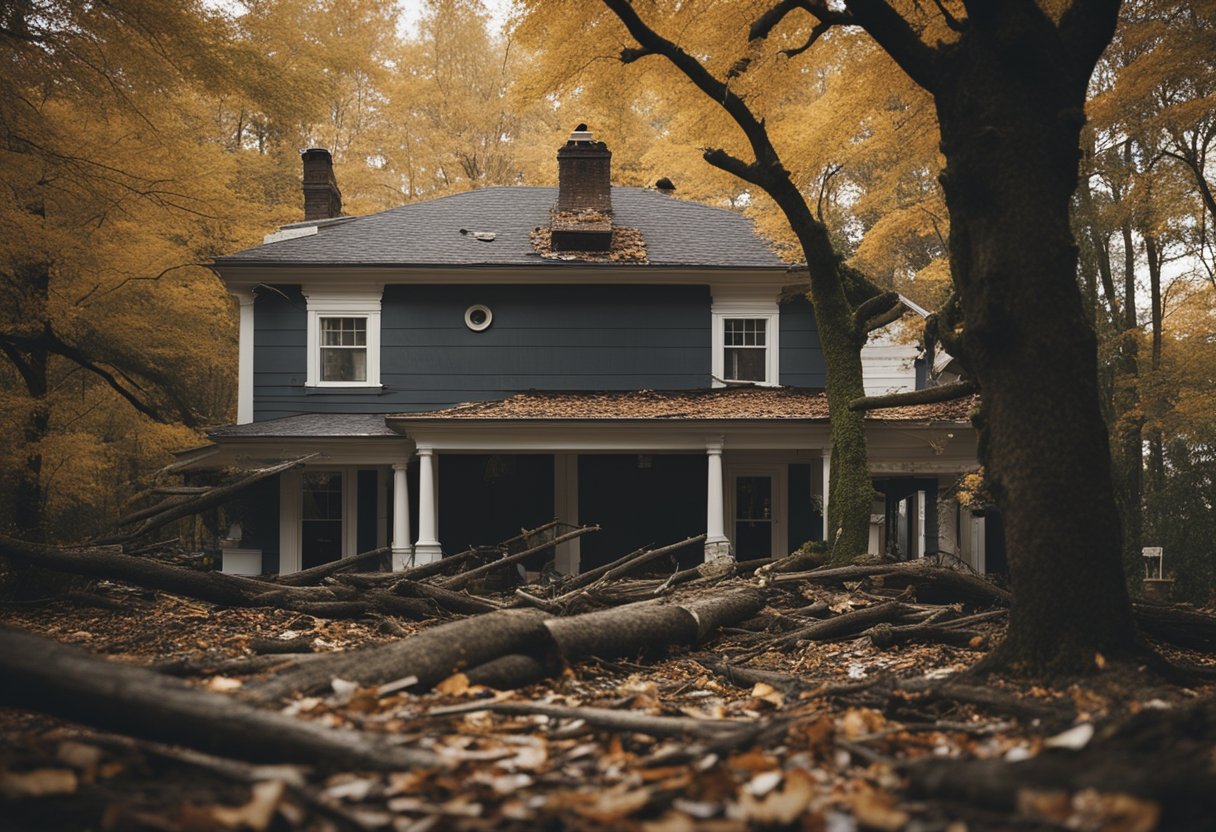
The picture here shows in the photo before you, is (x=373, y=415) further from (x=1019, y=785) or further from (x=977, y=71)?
(x=1019, y=785)

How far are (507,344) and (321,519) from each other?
4.88m

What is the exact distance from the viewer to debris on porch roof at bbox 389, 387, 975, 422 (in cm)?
1612

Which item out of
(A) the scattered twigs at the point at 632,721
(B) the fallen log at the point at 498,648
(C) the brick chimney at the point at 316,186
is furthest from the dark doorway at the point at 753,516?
(A) the scattered twigs at the point at 632,721

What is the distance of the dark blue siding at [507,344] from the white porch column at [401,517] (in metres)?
1.78

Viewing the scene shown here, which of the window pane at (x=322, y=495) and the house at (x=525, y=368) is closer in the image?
the house at (x=525, y=368)

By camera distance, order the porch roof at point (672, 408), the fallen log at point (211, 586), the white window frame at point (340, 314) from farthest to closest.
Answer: the white window frame at point (340, 314) < the porch roof at point (672, 408) < the fallen log at point (211, 586)

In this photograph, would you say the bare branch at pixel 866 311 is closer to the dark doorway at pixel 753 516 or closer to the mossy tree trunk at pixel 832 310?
the mossy tree trunk at pixel 832 310

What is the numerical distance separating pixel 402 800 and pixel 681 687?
3.41 metres

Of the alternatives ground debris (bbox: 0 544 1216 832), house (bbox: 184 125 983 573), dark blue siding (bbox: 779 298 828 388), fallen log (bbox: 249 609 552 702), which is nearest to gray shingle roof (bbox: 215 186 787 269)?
house (bbox: 184 125 983 573)

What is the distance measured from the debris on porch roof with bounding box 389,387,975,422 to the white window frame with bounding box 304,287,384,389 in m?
2.11

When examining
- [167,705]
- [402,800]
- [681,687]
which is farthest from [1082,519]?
[167,705]

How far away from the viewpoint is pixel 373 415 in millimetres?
17844

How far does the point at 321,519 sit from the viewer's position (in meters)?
18.1

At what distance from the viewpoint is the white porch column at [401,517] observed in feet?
53.9
